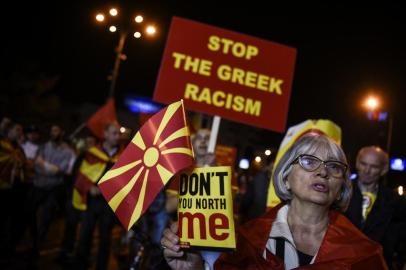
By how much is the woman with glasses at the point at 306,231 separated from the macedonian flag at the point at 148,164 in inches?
11.3

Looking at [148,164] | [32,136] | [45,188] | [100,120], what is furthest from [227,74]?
[32,136]

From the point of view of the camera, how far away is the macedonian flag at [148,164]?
2.29 meters

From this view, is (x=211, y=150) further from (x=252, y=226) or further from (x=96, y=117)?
(x=96, y=117)

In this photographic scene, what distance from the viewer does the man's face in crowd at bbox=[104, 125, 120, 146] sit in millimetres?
6695

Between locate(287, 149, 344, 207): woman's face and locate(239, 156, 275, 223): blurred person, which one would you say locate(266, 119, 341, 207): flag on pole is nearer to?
locate(239, 156, 275, 223): blurred person

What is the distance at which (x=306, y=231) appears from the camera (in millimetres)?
2641

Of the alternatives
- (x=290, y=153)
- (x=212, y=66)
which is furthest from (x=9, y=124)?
(x=290, y=153)

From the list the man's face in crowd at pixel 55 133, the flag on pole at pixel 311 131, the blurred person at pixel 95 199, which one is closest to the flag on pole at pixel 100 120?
the man's face in crowd at pixel 55 133

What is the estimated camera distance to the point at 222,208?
220cm

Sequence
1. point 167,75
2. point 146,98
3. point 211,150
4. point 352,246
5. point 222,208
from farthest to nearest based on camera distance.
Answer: point 146,98 < point 167,75 < point 211,150 < point 352,246 < point 222,208

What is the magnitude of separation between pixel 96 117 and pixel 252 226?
598cm

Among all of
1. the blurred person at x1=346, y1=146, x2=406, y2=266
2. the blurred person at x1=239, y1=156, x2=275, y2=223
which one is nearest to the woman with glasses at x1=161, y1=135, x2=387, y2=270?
the blurred person at x1=346, y1=146, x2=406, y2=266

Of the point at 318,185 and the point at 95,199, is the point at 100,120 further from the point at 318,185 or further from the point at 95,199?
the point at 318,185

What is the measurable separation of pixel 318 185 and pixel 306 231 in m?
0.31
